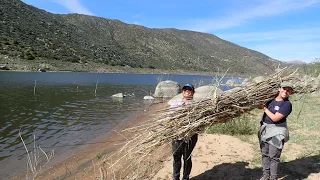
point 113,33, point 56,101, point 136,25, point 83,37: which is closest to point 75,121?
point 56,101

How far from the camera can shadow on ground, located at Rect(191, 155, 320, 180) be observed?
17.6 feet

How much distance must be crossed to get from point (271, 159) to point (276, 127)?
0.54 m

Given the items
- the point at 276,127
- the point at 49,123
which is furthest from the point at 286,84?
the point at 49,123

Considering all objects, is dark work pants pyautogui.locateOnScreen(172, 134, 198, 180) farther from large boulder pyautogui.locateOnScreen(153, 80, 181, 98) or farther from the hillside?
the hillside

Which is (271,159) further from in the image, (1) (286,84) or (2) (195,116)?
(2) (195,116)

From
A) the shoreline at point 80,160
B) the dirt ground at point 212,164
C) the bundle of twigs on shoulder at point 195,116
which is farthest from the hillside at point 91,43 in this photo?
the bundle of twigs on shoulder at point 195,116

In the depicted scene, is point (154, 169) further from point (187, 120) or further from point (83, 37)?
point (83, 37)

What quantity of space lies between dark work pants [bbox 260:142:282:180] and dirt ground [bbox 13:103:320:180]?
27.0 inches

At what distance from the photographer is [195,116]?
4484 mm

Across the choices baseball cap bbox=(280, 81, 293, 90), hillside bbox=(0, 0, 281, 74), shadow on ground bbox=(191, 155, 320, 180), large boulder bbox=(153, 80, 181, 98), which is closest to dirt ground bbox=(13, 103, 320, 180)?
shadow on ground bbox=(191, 155, 320, 180)

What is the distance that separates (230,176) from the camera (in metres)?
5.49

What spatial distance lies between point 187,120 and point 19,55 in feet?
155

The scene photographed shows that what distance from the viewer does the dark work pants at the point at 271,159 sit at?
4529 mm

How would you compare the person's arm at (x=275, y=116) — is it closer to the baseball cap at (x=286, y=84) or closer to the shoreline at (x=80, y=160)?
the baseball cap at (x=286, y=84)
